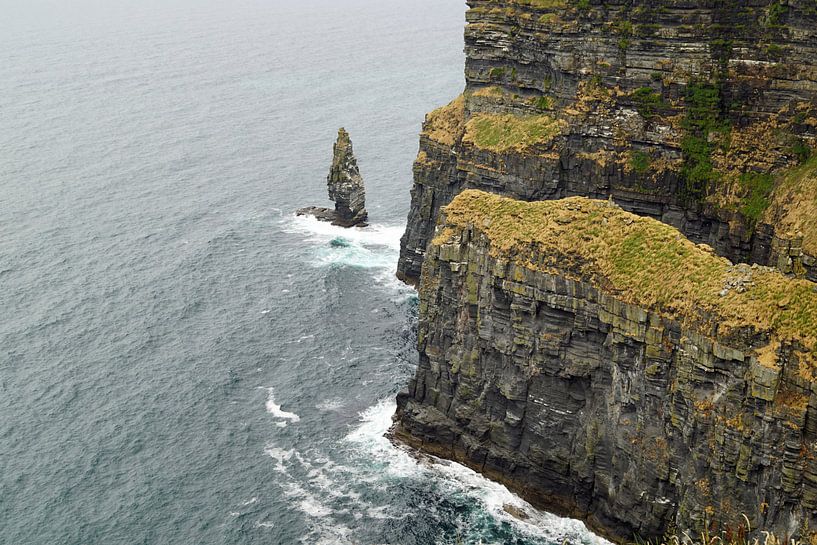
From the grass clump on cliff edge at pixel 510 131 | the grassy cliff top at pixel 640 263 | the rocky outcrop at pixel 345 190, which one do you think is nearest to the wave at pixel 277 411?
the grassy cliff top at pixel 640 263

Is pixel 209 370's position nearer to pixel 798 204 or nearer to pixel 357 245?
pixel 357 245

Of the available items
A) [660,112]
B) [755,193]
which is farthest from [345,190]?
[755,193]

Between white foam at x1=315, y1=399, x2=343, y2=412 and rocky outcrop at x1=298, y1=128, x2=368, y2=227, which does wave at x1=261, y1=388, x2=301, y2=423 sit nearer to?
white foam at x1=315, y1=399, x2=343, y2=412

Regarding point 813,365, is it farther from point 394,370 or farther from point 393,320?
point 393,320

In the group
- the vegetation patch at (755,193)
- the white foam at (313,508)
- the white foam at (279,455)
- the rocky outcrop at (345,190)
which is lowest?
the white foam at (313,508)

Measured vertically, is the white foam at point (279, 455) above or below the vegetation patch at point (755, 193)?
below

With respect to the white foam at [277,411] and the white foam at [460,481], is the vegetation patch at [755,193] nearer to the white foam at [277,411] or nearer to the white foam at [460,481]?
the white foam at [460,481]

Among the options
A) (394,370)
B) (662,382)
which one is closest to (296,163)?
(394,370)

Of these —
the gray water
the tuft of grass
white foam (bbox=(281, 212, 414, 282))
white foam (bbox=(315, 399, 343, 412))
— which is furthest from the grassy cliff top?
white foam (bbox=(281, 212, 414, 282))
